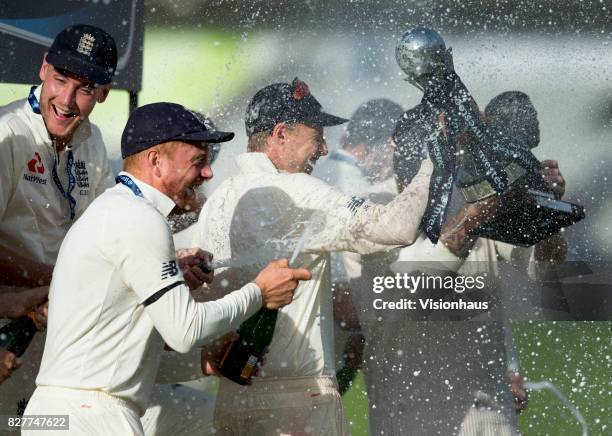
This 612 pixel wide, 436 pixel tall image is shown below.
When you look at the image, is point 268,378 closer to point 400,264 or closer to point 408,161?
point 400,264

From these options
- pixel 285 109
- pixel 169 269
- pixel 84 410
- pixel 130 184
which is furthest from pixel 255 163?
pixel 84 410

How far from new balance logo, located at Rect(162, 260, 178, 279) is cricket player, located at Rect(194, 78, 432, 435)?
2.99 feet

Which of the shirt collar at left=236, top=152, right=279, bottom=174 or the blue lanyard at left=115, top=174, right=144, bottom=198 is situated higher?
the shirt collar at left=236, top=152, right=279, bottom=174

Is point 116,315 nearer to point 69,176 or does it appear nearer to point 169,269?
point 169,269

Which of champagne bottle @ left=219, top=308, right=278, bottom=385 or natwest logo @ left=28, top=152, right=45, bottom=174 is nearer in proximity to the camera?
champagne bottle @ left=219, top=308, right=278, bottom=385

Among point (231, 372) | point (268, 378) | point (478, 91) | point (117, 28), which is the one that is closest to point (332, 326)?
point (268, 378)

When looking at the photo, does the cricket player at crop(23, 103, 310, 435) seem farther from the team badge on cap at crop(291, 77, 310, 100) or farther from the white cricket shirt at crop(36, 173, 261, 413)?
the team badge on cap at crop(291, 77, 310, 100)

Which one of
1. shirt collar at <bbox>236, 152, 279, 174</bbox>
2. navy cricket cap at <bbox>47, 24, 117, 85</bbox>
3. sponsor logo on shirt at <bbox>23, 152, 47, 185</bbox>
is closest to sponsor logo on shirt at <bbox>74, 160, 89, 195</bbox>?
sponsor logo on shirt at <bbox>23, 152, 47, 185</bbox>

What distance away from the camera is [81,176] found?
3107mm

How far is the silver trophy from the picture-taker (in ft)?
10.9

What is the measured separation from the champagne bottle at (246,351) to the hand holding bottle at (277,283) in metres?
0.35

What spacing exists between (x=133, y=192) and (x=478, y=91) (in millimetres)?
1547

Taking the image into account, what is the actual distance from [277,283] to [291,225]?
0.85 meters

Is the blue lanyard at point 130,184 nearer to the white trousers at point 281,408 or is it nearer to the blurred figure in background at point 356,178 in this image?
the white trousers at point 281,408
